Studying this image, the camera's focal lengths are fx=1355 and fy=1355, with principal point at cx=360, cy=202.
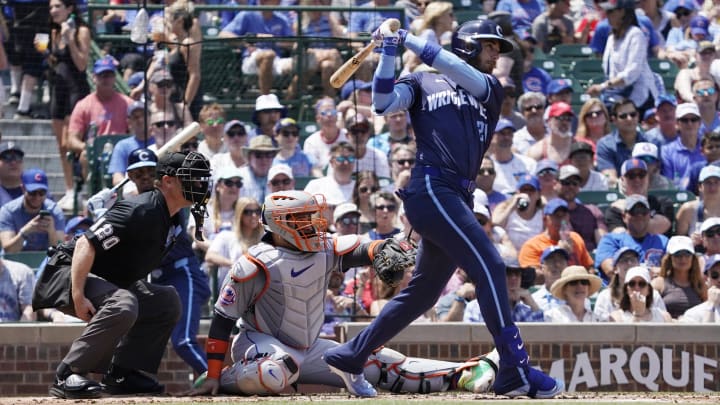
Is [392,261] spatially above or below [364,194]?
below

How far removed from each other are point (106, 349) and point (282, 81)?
5.87m

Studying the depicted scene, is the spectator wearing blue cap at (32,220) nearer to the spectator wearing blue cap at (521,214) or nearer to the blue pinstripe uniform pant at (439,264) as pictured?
the spectator wearing blue cap at (521,214)

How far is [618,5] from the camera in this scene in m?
13.9

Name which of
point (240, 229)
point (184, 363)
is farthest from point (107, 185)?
point (184, 363)

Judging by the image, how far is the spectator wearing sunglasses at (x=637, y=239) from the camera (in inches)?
428

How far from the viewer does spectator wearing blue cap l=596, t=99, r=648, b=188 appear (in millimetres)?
12453

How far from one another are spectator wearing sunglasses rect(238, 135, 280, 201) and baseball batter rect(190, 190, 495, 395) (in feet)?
12.0

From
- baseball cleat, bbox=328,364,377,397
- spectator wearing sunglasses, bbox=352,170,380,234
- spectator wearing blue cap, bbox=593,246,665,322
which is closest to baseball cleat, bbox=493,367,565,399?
baseball cleat, bbox=328,364,377,397

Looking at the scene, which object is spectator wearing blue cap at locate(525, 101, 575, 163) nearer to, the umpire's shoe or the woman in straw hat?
the woman in straw hat

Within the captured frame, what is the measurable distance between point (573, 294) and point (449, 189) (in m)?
3.15

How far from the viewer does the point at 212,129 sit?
11789mm

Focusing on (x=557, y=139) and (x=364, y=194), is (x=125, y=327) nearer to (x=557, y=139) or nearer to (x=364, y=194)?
(x=364, y=194)

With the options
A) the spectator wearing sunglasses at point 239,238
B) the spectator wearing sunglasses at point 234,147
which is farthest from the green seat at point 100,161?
the spectator wearing sunglasses at point 239,238

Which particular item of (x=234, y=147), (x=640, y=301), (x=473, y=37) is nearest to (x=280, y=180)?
(x=234, y=147)
